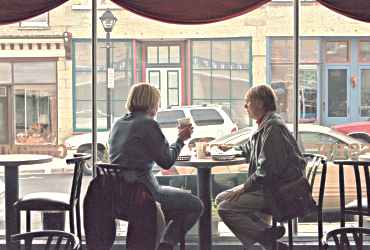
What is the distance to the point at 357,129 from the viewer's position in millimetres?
5172

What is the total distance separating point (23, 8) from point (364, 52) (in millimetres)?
2949

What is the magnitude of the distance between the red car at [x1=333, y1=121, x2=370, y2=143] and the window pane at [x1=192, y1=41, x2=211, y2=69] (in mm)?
1274

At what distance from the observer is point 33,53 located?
17.6ft

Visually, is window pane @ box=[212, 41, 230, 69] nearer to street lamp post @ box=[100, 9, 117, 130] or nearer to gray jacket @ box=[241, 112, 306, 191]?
street lamp post @ box=[100, 9, 117, 130]

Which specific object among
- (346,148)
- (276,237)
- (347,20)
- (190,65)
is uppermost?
(347,20)

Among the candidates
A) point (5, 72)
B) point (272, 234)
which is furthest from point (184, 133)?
point (5, 72)

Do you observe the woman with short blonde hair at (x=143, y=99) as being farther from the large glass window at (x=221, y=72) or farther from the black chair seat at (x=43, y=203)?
the large glass window at (x=221, y=72)

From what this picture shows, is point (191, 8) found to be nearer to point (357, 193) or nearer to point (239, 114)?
point (239, 114)

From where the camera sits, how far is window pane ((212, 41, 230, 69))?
5.35 meters

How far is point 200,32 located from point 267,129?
1921 millimetres

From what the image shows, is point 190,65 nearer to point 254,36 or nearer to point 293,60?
point 254,36

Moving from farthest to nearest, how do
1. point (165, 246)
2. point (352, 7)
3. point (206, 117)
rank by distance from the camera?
1. point (206, 117)
2. point (352, 7)
3. point (165, 246)

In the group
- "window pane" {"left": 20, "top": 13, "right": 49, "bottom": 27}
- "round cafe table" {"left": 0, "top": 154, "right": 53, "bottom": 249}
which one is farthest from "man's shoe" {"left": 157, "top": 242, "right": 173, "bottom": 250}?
"window pane" {"left": 20, "top": 13, "right": 49, "bottom": 27}

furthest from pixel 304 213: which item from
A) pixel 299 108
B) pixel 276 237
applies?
pixel 299 108
